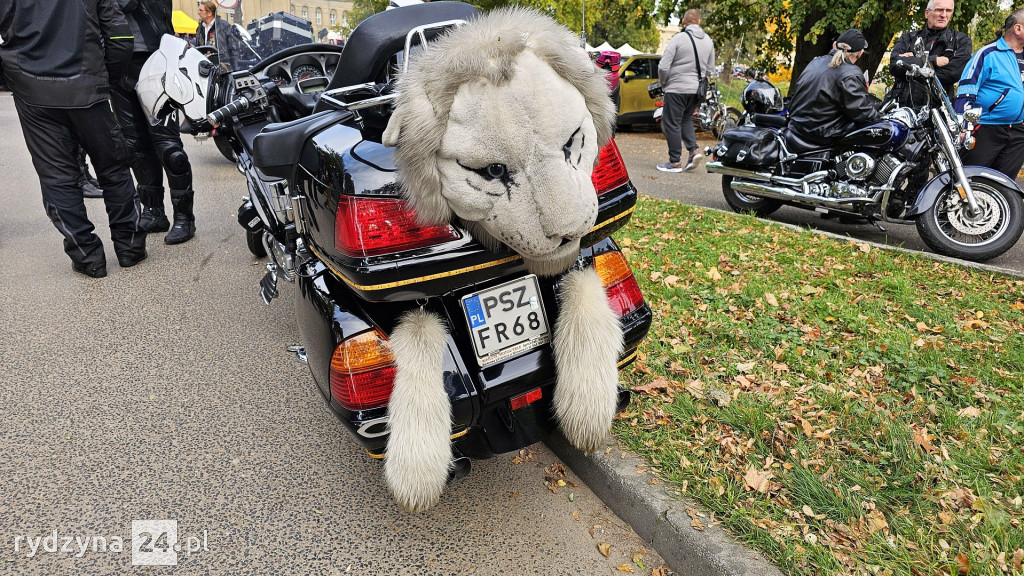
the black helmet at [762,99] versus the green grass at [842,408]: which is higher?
the black helmet at [762,99]

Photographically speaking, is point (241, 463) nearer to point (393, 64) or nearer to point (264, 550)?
point (264, 550)

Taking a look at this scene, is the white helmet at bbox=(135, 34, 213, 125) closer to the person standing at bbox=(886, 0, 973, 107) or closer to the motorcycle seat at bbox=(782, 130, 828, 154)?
the motorcycle seat at bbox=(782, 130, 828, 154)

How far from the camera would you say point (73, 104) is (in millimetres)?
4551

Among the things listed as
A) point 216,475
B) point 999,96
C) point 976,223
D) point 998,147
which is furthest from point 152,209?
point 998,147

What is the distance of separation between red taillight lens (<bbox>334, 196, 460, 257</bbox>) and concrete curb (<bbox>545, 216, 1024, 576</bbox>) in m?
1.27

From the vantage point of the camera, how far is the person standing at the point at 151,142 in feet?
17.7

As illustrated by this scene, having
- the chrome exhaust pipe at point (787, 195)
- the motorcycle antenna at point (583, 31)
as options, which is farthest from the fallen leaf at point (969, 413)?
the chrome exhaust pipe at point (787, 195)

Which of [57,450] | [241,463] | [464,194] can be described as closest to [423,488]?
[464,194]

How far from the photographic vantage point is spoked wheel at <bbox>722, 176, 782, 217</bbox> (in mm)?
6562

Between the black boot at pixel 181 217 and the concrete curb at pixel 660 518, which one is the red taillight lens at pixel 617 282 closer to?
the concrete curb at pixel 660 518

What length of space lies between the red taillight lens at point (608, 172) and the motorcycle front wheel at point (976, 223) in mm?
3966

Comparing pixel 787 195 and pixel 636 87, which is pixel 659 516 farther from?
pixel 636 87

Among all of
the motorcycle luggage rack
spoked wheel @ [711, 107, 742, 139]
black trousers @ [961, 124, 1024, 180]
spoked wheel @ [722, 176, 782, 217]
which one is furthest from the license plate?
spoked wheel @ [711, 107, 742, 139]

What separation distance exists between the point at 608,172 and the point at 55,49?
4.31 meters
